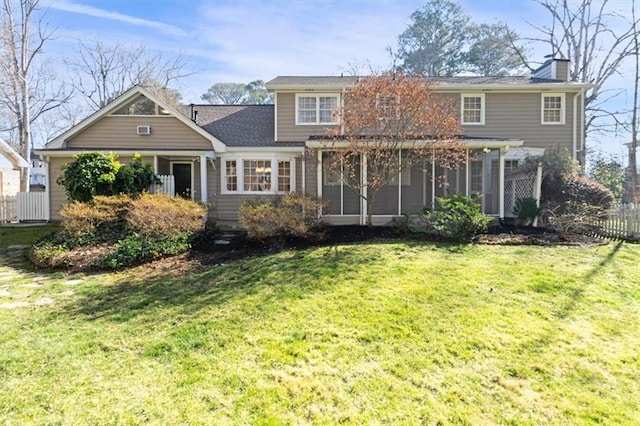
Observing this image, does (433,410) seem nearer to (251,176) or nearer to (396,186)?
(396,186)

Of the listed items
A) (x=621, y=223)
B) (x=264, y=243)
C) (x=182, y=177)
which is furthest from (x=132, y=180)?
(x=621, y=223)

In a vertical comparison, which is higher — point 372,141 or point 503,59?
point 503,59

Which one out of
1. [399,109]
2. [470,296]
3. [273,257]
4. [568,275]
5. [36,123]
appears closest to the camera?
[470,296]

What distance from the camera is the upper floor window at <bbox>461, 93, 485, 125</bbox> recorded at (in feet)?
47.4

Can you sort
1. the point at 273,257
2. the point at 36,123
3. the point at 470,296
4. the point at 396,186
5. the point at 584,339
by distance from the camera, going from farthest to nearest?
the point at 36,123 < the point at 396,186 < the point at 273,257 < the point at 470,296 < the point at 584,339

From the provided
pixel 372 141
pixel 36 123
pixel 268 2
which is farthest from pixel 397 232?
pixel 36 123

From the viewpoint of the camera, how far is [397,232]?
10359mm

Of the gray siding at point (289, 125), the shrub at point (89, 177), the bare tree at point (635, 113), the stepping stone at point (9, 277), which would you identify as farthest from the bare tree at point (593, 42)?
the stepping stone at point (9, 277)

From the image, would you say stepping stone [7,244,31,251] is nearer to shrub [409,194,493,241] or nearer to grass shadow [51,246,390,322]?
grass shadow [51,246,390,322]

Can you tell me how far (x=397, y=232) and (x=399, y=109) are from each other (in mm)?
3301

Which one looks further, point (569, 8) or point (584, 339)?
point (569, 8)

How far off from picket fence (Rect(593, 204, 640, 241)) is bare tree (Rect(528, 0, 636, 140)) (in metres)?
15.2

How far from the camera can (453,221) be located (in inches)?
370

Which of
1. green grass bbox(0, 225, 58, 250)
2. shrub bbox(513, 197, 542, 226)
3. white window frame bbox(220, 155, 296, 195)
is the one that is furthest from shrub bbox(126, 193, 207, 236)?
shrub bbox(513, 197, 542, 226)
